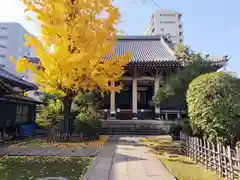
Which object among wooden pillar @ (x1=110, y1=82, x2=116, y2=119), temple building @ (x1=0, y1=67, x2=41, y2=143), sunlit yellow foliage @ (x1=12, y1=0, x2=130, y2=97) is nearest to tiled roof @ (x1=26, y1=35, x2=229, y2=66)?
wooden pillar @ (x1=110, y1=82, x2=116, y2=119)

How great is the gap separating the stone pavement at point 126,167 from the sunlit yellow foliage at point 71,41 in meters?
3.94

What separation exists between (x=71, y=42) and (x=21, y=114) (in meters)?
8.84

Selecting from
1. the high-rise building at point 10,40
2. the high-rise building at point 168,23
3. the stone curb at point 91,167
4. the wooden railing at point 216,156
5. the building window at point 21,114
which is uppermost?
the high-rise building at point 168,23

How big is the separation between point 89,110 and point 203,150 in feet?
25.0

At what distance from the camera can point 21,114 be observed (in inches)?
648

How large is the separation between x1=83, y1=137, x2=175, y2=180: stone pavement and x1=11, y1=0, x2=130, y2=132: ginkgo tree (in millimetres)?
3931

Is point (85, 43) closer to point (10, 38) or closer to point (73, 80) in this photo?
point (73, 80)

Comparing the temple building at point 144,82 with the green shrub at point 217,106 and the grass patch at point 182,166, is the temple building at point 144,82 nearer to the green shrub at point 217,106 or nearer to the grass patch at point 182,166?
the grass patch at point 182,166

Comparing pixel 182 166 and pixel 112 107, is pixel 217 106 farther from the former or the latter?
pixel 112 107

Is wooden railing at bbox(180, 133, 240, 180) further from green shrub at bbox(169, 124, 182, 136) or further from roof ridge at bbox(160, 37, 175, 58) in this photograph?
roof ridge at bbox(160, 37, 175, 58)

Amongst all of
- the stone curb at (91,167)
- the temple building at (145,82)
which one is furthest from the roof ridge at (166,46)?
the stone curb at (91,167)

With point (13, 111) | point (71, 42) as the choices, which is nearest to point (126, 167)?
point (71, 42)

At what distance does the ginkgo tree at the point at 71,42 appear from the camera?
10039 millimetres

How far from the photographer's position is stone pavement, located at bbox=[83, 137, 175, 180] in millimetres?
5676
